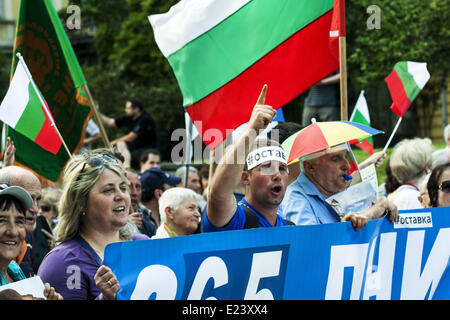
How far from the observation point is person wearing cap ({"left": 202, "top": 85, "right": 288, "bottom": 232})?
13.0 ft

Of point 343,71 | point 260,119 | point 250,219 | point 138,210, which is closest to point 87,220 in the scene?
point 250,219

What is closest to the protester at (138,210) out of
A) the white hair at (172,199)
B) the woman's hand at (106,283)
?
the white hair at (172,199)

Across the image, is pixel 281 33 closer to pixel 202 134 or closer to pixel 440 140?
pixel 202 134

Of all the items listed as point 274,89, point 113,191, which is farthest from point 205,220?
point 274,89

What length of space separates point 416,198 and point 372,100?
58.7 ft

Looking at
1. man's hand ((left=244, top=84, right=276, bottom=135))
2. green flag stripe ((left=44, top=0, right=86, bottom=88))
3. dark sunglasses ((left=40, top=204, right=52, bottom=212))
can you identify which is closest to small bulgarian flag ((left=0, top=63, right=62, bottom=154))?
green flag stripe ((left=44, top=0, right=86, bottom=88))

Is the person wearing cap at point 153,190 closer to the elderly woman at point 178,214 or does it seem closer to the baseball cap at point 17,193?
the elderly woman at point 178,214

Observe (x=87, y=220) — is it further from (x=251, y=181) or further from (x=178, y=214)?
(x=178, y=214)

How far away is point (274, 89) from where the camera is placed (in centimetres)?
614

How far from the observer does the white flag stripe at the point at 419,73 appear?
746cm

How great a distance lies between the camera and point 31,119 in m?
6.41

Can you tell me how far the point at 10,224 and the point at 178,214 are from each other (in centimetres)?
295

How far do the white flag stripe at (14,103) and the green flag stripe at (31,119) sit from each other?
0.11ft
